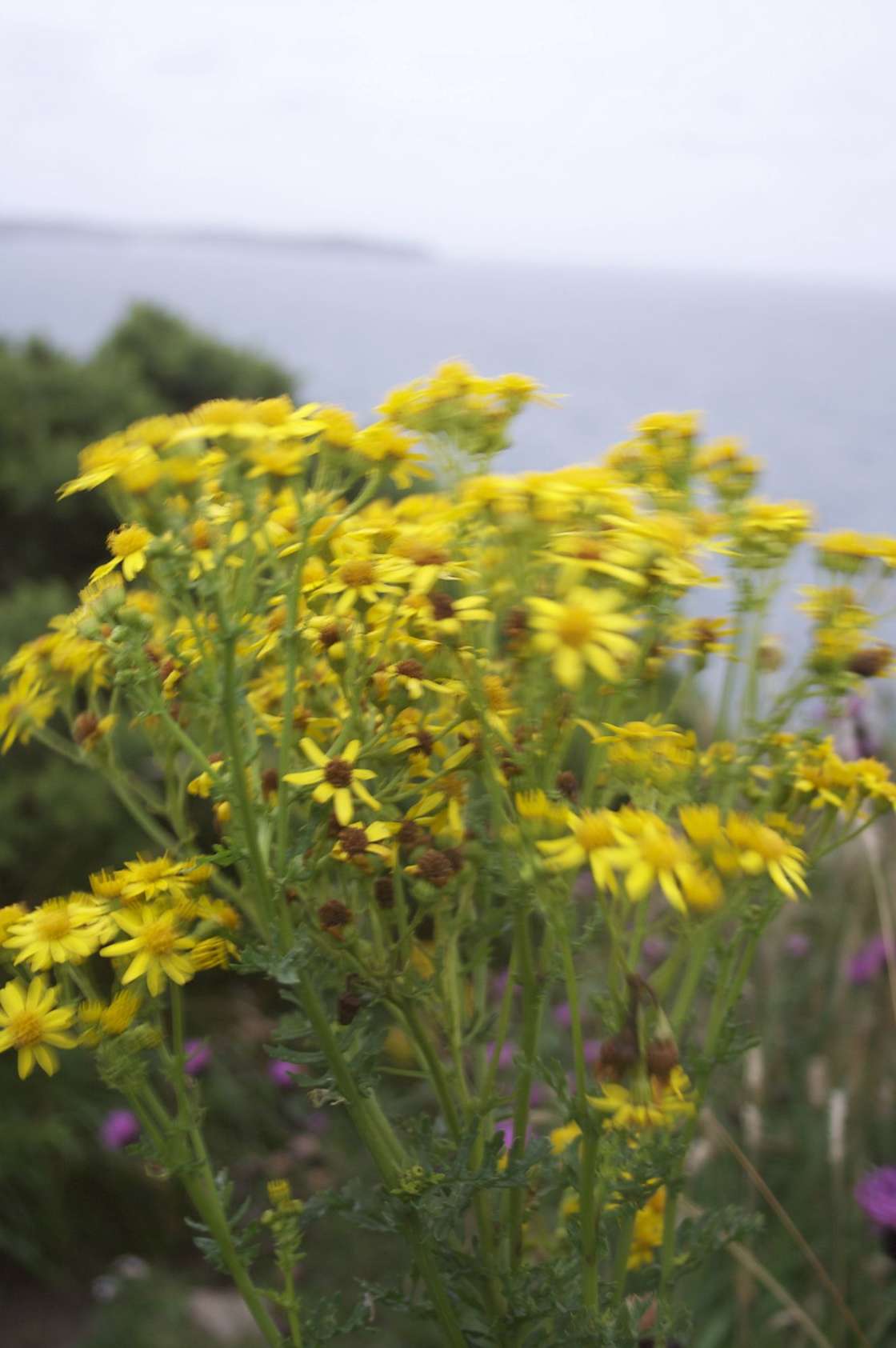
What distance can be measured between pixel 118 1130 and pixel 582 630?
100 inches

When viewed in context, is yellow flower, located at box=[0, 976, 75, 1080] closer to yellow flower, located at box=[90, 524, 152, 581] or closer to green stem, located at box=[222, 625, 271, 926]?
green stem, located at box=[222, 625, 271, 926]

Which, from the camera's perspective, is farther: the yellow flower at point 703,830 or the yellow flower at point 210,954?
the yellow flower at point 210,954

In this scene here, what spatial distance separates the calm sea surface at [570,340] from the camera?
659 cm

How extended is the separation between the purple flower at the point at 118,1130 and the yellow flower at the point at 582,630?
95.9 inches

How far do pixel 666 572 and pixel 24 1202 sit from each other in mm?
2813

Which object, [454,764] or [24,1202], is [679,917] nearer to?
[454,764]

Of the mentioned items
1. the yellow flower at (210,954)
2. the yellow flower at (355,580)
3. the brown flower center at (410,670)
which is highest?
the yellow flower at (355,580)

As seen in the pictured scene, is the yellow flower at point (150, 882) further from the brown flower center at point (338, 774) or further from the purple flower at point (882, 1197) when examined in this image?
the purple flower at point (882, 1197)

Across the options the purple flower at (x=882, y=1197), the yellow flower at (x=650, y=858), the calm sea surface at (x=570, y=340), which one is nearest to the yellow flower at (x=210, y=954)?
the yellow flower at (x=650, y=858)

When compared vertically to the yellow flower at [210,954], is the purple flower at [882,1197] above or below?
below

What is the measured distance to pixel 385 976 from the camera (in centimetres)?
101

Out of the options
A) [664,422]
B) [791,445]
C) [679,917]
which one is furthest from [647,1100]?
[791,445]

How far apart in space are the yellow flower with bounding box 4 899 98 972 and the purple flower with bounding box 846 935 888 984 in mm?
2244

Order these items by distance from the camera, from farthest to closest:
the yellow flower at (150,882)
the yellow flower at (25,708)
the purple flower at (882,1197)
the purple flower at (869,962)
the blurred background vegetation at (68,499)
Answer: the blurred background vegetation at (68,499)
the purple flower at (869,962)
the purple flower at (882,1197)
the yellow flower at (25,708)
the yellow flower at (150,882)
